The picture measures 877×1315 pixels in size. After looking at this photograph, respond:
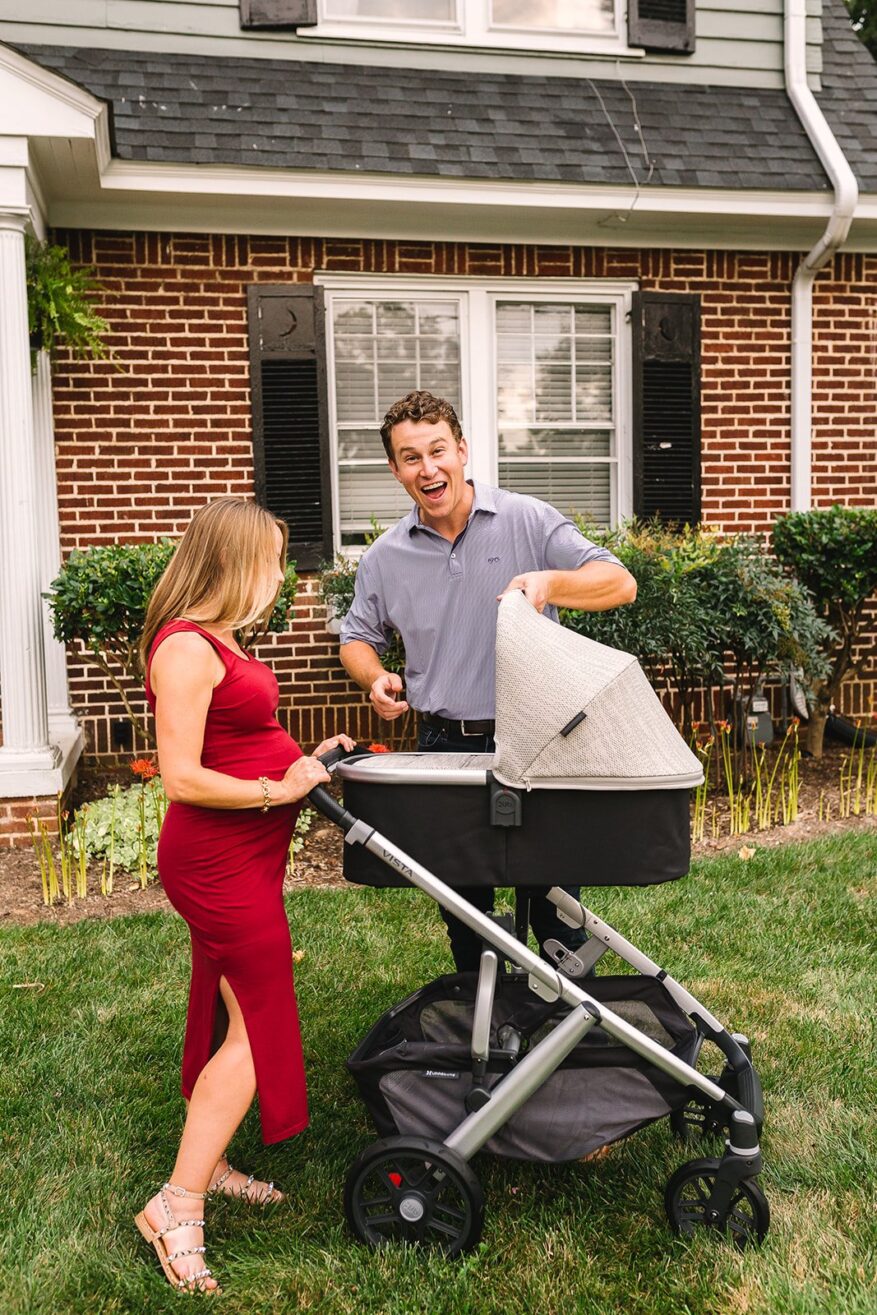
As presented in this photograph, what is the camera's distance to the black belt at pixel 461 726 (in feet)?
10.5

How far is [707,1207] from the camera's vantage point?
8.63ft

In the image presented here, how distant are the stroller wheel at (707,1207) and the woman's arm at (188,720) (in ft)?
4.21

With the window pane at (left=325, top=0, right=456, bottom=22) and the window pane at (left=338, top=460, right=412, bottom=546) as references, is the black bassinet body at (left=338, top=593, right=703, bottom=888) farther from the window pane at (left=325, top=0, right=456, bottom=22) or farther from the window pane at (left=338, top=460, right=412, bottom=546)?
the window pane at (left=325, top=0, right=456, bottom=22)

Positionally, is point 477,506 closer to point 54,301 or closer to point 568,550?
point 568,550

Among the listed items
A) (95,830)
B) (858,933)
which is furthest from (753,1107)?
(95,830)

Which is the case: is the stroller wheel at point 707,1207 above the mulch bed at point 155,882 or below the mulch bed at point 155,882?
above

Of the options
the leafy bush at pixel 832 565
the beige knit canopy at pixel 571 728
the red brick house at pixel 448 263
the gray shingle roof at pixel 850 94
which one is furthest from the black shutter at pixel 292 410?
the beige knit canopy at pixel 571 728

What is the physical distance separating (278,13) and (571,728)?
6.20 metres

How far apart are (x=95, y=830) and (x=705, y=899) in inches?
113

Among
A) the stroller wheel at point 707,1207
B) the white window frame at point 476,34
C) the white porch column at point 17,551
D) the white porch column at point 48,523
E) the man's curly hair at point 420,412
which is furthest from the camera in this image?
the white window frame at point 476,34

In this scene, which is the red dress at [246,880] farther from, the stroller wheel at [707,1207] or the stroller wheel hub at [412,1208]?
the stroller wheel at [707,1207]

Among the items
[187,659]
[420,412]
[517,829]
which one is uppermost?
[420,412]

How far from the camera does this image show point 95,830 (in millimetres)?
5656

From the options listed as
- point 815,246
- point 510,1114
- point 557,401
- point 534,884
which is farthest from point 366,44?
point 510,1114
